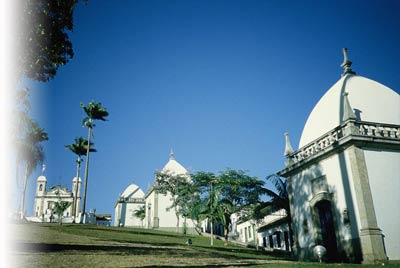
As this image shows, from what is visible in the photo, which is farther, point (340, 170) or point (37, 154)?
point (37, 154)

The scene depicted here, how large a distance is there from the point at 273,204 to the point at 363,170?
8786 millimetres

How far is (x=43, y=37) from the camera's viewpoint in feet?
32.6

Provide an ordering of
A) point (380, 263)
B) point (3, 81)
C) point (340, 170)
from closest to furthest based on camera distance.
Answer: point (3, 81) → point (380, 263) → point (340, 170)

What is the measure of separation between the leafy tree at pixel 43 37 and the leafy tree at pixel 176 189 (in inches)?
1333

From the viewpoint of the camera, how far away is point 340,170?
14.6 m

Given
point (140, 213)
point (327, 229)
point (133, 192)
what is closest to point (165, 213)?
point (140, 213)

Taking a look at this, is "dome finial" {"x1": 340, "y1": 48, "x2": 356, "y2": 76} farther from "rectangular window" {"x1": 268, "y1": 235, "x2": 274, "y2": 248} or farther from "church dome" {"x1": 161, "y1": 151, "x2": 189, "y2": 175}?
"church dome" {"x1": 161, "y1": 151, "x2": 189, "y2": 175}

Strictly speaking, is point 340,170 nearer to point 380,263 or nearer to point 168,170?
point 380,263

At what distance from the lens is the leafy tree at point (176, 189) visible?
43.6m

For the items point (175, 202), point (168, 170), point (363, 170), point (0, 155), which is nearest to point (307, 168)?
point (363, 170)

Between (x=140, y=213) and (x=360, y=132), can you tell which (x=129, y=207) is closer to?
(x=140, y=213)

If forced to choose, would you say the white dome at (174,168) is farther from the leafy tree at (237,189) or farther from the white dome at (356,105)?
the white dome at (356,105)

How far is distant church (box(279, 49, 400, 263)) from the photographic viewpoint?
43.3ft

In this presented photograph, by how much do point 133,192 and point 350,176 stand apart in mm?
62345
